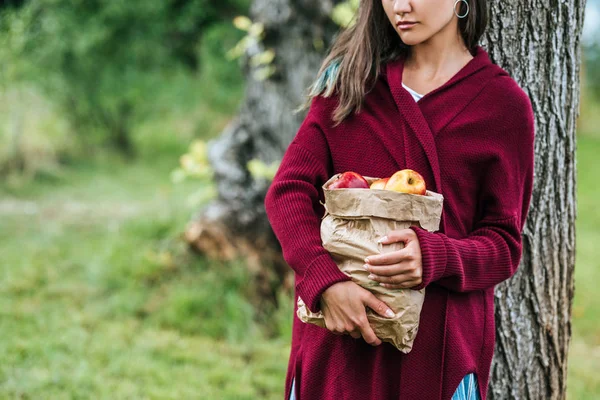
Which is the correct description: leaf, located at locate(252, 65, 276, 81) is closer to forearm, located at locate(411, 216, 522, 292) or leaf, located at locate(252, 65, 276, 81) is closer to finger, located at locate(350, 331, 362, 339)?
forearm, located at locate(411, 216, 522, 292)

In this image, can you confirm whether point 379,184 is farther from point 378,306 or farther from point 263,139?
point 263,139

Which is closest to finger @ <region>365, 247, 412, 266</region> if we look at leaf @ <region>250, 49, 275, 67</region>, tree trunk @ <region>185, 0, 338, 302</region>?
tree trunk @ <region>185, 0, 338, 302</region>

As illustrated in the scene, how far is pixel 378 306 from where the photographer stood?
166cm

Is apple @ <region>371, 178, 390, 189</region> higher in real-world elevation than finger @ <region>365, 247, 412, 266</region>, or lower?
higher

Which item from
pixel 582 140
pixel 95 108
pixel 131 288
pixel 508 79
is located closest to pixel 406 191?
pixel 508 79

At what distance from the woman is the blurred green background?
6.69 ft

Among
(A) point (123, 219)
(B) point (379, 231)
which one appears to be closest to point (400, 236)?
(B) point (379, 231)

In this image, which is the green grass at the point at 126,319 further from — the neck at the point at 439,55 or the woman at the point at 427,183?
the neck at the point at 439,55

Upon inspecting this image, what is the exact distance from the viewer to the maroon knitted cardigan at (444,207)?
180cm

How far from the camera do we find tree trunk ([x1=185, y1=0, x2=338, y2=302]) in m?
4.88

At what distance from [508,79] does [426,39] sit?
27cm

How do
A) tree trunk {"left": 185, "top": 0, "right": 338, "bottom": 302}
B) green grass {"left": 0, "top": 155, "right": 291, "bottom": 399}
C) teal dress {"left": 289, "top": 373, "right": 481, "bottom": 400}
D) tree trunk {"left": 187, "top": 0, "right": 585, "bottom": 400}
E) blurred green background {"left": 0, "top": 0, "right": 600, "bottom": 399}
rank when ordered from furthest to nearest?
1. tree trunk {"left": 185, "top": 0, "right": 338, "bottom": 302}
2. blurred green background {"left": 0, "top": 0, "right": 600, "bottom": 399}
3. green grass {"left": 0, "top": 155, "right": 291, "bottom": 399}
4. tree trunk {"left": 187, "top": 0, "right": 585, "bottom": 400}
5. teal dress {"left": 289, "top": 373, "right": 481, "bottom": 400}

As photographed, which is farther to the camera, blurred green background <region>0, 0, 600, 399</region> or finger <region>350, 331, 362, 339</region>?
blurred green background <region>0, 0, 600, 399</region>

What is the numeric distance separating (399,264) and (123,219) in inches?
253
